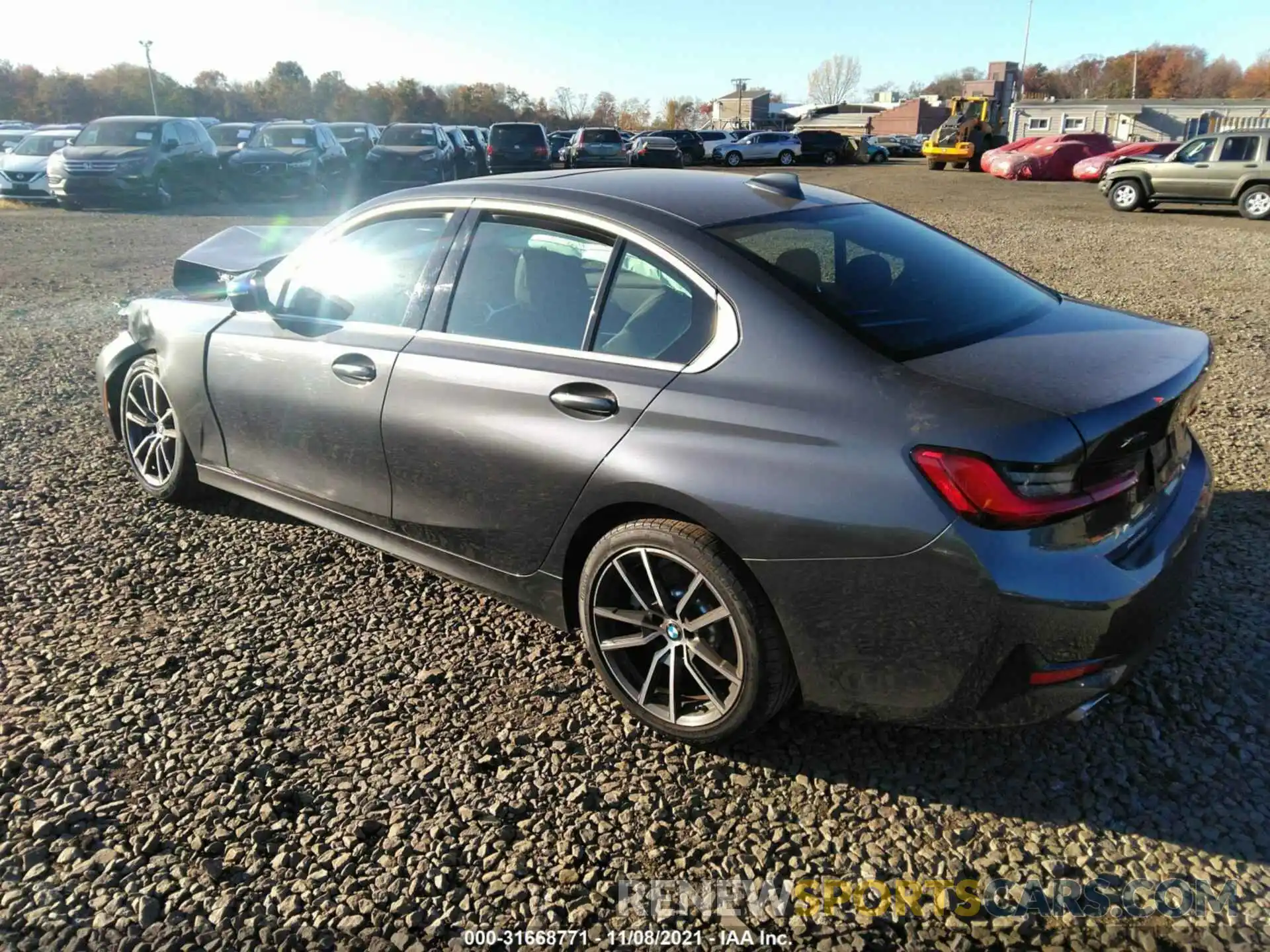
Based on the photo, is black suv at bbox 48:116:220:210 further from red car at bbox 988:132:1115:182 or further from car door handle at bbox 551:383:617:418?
red car at bbox 988:132:1115:182

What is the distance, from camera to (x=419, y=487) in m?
3.24

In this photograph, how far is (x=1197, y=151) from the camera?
18203 millimetres

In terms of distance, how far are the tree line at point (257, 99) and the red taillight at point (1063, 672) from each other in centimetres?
7153

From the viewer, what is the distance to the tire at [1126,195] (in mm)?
19016

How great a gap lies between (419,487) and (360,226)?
3.93 ft

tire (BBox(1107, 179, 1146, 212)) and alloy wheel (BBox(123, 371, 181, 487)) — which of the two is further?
tire (BBox(1107, 179, 1146, 212))

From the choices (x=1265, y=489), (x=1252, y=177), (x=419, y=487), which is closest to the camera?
(x=419, y=487)

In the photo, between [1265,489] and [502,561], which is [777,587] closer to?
[502,561]

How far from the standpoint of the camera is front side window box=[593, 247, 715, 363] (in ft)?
8.80

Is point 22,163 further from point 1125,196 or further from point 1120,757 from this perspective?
point 1125,196

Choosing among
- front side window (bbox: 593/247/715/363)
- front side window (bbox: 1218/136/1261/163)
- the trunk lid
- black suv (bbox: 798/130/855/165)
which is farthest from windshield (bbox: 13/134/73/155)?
black suv (bbox: 798/130/855/165)

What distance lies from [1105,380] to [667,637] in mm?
1412

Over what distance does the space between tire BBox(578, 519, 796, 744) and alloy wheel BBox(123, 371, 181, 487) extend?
8.56 ft

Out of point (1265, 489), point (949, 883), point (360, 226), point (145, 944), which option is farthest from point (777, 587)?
point (1265, 489)
